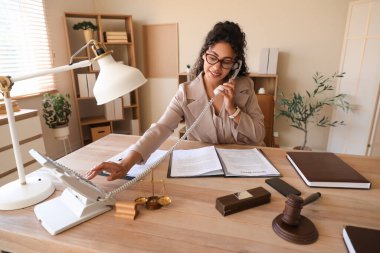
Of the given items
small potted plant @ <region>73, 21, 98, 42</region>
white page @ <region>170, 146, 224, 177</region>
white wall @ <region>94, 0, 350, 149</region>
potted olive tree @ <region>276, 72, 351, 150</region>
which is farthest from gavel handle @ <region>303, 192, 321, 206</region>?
small potted plant @ <region>73, 21, 98, 42</region>

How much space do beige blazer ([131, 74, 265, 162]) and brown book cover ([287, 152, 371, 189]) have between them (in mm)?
255

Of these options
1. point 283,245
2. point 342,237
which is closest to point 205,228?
point 283,245

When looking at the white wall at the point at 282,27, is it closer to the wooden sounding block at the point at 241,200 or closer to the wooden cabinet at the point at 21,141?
the wooden cabinet at the point at 21,141

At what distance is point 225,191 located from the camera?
2.64 feet

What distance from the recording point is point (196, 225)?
25.2 inches

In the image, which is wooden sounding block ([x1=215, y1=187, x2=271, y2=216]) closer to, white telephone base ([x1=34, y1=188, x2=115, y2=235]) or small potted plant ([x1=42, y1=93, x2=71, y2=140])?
white telephone base ([x1=34, y1=188, x2=115, y2=235])

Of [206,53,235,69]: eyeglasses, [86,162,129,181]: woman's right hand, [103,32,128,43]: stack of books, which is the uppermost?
[103,32,128,43]: stack of books

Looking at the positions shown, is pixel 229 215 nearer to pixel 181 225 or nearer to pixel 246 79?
pixel 181 225

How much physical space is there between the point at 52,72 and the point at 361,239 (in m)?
0.94

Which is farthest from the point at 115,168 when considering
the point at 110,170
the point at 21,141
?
the point at 21,141

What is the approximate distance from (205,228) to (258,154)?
0.55 m

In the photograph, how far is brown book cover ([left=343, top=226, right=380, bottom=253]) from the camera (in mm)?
522

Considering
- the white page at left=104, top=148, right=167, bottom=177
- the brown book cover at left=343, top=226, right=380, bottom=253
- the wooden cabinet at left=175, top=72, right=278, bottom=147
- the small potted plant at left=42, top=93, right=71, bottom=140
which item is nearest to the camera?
the brown book cover at left=343, top=226, right=380, bottom=253

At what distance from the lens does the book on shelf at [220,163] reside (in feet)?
2.99
